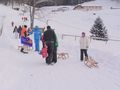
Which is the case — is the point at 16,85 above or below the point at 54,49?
below

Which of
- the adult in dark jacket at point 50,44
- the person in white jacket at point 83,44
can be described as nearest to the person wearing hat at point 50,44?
the adult in dark jacket at point 50,44

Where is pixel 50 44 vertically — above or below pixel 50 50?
above

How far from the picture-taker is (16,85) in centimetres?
1134

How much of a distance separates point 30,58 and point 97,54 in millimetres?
4406

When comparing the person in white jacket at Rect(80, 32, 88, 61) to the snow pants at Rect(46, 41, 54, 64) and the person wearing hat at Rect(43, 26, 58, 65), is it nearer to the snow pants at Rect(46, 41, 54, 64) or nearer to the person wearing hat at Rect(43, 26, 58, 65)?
the person wearing hat at Rect(43, 26, 58, 65)

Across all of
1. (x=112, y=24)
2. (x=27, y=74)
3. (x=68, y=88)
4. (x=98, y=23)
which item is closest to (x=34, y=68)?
(x=27, y=74)

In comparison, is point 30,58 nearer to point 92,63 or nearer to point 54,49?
point 54,49

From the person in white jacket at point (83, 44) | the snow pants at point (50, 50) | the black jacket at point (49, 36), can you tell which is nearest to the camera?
the snow pants at point (50, 50)

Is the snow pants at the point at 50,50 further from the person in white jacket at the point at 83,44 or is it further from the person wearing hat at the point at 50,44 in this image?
the person in white jacket at the point at 83,44

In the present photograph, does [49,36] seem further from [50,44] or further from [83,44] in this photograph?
[83,44]

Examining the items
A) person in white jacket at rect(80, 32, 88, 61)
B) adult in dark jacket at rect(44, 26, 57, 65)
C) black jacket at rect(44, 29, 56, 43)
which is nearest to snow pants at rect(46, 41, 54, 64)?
adult in dark jacket at rect(44, 26, 57, 65)

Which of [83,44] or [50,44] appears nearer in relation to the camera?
[50,44]

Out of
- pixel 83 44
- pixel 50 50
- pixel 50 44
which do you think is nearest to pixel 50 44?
pixel 50 44

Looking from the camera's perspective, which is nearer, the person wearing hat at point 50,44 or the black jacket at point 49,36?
the person wearing hat at point 50,44
